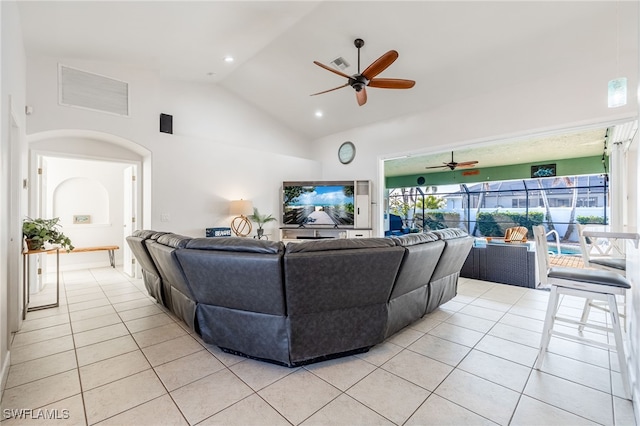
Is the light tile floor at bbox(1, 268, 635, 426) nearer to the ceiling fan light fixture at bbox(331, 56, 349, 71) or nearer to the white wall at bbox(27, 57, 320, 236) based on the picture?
the white wall at bbox(27, 57, 320, 236)

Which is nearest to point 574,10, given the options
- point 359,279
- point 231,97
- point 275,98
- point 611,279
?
point 611,279

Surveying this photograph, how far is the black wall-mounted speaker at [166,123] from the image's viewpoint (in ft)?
16.4

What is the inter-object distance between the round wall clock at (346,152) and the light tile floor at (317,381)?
438 cm

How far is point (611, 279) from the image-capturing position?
6.21 feet

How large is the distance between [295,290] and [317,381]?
0.64 m

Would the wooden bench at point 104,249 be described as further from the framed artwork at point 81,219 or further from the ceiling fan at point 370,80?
the ceiling fan at point 370,80

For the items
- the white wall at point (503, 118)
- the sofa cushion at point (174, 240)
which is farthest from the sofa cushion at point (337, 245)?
the white wall at point (503, 118)

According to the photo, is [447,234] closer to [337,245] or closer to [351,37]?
[337,245]

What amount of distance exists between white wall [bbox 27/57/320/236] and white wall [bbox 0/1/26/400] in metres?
0.91

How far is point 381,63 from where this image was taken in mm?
3244

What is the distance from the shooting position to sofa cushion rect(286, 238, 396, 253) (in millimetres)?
1939

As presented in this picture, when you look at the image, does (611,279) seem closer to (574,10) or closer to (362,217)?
(574,10)

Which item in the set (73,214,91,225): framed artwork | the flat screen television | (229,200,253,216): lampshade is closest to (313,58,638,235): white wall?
the flat screen television

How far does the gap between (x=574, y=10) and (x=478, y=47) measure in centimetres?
96
